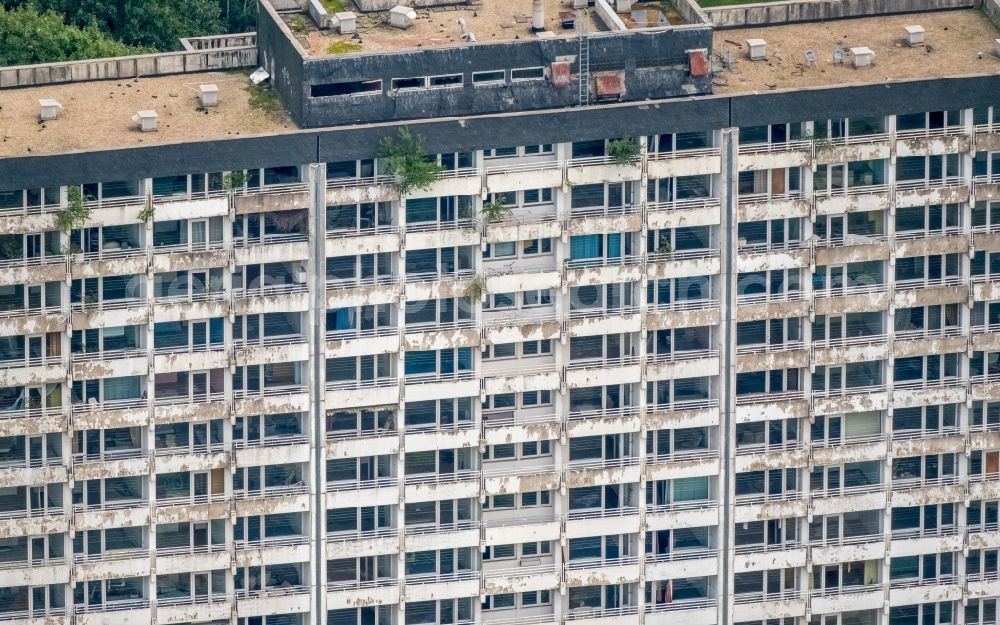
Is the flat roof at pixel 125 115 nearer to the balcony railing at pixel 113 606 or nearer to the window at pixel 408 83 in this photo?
the window at pixel 408 83

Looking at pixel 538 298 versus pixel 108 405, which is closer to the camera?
pixel 108 405

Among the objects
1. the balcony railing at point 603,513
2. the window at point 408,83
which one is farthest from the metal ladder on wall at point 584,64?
the balcony railing at point 603,513

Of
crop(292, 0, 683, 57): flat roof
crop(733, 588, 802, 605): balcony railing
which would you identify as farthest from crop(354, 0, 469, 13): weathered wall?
crop(733, 588, 802, 605): balcony railing

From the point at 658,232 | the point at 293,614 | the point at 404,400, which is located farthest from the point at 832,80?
the point at 293,614

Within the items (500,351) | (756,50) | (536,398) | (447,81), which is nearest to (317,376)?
(500,351)

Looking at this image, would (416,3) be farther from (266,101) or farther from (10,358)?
(10,358)

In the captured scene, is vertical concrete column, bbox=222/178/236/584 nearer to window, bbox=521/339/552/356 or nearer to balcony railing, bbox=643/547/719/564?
window, bbox=521/339/552/356

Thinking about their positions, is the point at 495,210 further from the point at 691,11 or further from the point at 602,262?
the point at 691,11
